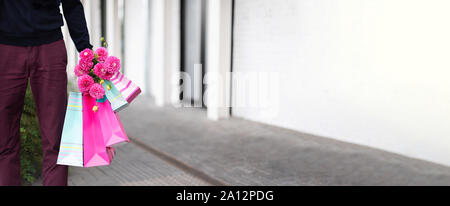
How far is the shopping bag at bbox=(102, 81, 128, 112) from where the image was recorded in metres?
2.30

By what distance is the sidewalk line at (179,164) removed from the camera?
12.1ft

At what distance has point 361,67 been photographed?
4.91m

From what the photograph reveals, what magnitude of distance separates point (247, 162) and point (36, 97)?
2.43 meters

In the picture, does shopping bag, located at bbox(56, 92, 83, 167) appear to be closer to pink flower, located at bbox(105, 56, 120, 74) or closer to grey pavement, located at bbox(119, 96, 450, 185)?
pink flower, located at bbox(105, 56, 120, 74)

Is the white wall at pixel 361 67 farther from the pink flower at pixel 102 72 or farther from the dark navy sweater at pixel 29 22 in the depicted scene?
the dark navy sweater at pixel 29 22

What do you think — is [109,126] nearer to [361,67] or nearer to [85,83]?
[85,83]

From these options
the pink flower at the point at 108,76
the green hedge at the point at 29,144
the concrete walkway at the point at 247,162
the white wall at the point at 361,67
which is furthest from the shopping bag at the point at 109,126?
the white wall at the point at 361,67

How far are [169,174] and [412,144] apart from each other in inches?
105

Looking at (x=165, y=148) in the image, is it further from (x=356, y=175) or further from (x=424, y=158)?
(x=424, y=158)

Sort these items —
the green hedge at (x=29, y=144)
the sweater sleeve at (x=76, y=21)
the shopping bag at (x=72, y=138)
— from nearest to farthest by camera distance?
1. the shopping bag at (x=72, y=138)
2. the sweater sleeve at (x=76, y=21)
3. the green hedge at (x=29, y=144)

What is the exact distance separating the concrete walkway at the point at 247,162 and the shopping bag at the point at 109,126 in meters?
1.43

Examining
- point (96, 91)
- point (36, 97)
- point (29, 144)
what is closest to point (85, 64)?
point (96, 91)

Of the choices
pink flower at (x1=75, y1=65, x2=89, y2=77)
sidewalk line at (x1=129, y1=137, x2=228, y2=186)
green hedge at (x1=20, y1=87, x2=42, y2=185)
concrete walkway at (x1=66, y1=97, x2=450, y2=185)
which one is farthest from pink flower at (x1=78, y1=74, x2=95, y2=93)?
sidewalk line at (x1=129, y1=137, x2=228, y2=186)
